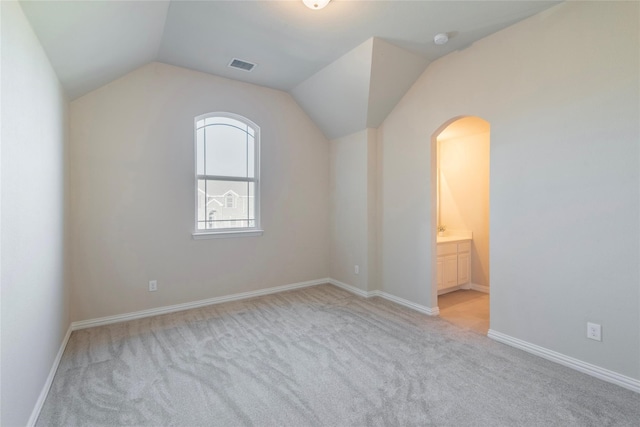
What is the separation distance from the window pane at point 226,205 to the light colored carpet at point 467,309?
2792 mm

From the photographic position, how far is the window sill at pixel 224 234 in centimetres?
368

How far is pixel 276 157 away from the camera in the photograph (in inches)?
169

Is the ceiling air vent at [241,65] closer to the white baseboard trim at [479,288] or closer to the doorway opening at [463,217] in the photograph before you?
the doorway opening at [463,217]

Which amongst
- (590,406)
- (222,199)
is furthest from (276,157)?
(590,406)

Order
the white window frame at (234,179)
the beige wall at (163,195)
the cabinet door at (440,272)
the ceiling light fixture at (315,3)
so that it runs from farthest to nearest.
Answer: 1. the cabinet door at (440,272)
2. the white window frame at (234,179)
3. the beige wall at (163,195)
4. the ceiling light fixture at (315,3)

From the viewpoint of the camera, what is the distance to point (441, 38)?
2822 millimetres

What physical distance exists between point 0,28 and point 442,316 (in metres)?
4.04

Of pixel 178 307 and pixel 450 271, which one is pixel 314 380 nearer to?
pixel 178 307

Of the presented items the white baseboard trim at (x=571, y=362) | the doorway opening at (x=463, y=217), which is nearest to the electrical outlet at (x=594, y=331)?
the white baseboard trim at (x=571, y=362)

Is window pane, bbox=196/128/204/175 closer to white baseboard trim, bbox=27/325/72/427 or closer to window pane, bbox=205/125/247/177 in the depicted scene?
window pane, bbox=205/125/247/177

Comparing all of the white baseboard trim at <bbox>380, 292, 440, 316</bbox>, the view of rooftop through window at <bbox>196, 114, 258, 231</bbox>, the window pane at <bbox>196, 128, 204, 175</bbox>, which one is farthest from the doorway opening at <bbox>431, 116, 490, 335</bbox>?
the window pane at <bbox>196, 128, 204, 175</bbox>

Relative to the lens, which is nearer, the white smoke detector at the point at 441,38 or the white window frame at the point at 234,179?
the white smoke detector at the point at 441,38

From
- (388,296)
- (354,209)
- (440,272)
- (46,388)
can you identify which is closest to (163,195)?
(46,388)

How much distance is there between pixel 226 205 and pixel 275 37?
6.97ft
